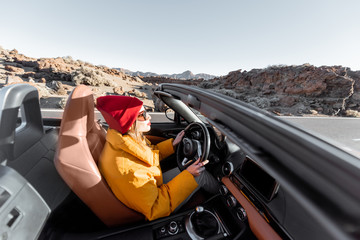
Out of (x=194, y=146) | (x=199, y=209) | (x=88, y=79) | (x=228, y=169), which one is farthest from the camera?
(x=88, y=79)

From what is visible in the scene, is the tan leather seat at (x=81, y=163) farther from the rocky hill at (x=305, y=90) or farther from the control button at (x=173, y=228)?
the rocky hill at (x=305, y=90)

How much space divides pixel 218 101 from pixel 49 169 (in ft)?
5.39

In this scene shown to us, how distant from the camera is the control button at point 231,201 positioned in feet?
4.85

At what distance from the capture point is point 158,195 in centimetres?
149

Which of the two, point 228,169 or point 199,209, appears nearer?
point 199,209

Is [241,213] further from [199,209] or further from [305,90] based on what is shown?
[305,90]

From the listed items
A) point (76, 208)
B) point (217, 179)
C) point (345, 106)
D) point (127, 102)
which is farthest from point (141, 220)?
point (345, 106)

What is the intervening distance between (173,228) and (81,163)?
936 millimetres

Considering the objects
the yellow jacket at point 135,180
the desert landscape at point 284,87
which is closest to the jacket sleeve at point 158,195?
the yellow jacket at point 135,180

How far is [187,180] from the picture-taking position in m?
1.62

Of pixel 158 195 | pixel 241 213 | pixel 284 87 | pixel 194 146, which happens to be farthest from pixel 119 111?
pixel 284 87

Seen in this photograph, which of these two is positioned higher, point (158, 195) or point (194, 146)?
point (194, 146)

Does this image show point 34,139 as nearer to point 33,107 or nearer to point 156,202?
point 33,107

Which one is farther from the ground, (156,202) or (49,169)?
(49,169)
